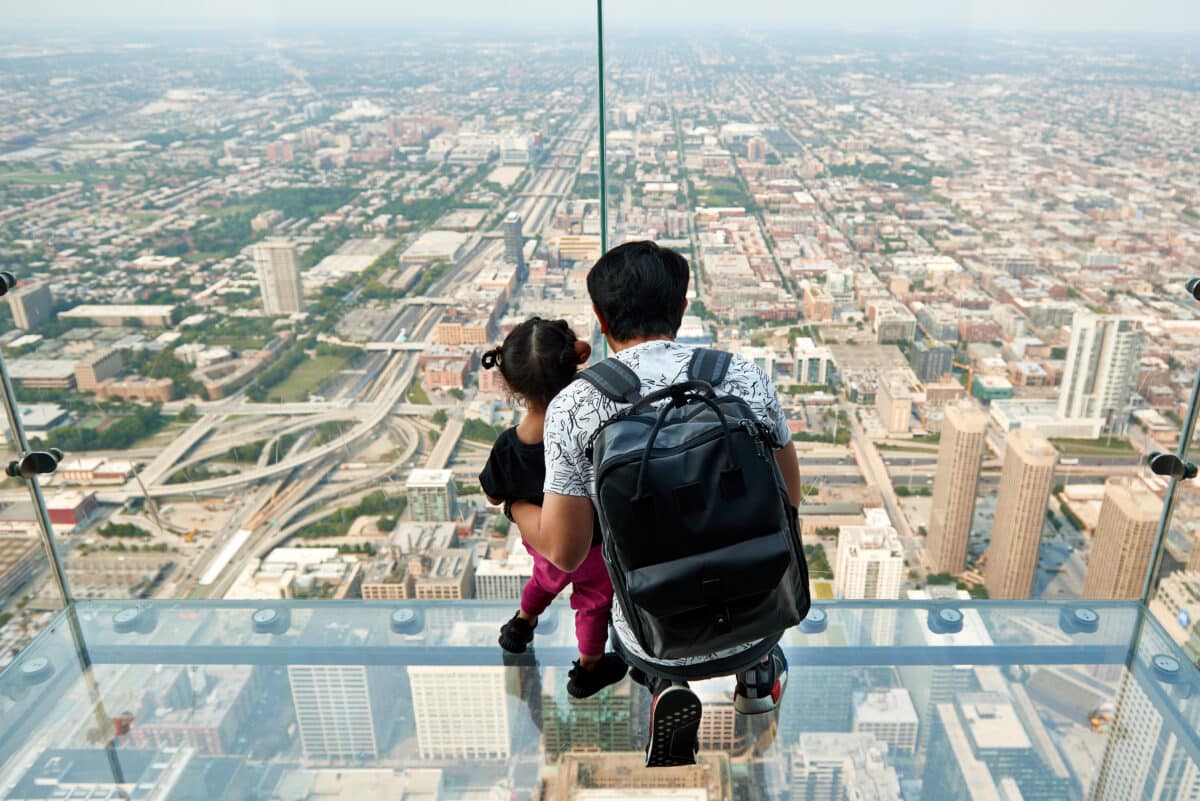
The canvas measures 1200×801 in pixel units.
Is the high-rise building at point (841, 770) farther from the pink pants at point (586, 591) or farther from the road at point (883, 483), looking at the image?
the road at point (883, 483)

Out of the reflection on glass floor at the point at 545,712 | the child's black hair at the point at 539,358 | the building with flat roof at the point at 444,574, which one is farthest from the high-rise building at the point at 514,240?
the child's black hair at the point at 539,358

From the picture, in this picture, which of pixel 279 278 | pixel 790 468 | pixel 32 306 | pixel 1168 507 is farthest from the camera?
pixel 279 278

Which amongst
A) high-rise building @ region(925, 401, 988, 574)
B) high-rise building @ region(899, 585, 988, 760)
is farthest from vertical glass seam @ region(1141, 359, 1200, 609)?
high-rise building @ region(925, 401, 988, 574)

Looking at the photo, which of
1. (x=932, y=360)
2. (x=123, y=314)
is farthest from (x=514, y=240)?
(x=123, y=314)

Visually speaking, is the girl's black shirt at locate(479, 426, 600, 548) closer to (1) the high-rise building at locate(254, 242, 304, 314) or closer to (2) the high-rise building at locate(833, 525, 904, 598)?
(2) the high-rise building at locate(833, 525, 904, 598)

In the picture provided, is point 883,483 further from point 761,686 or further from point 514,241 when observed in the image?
point 761,686

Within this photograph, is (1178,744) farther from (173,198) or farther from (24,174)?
(173,198)
